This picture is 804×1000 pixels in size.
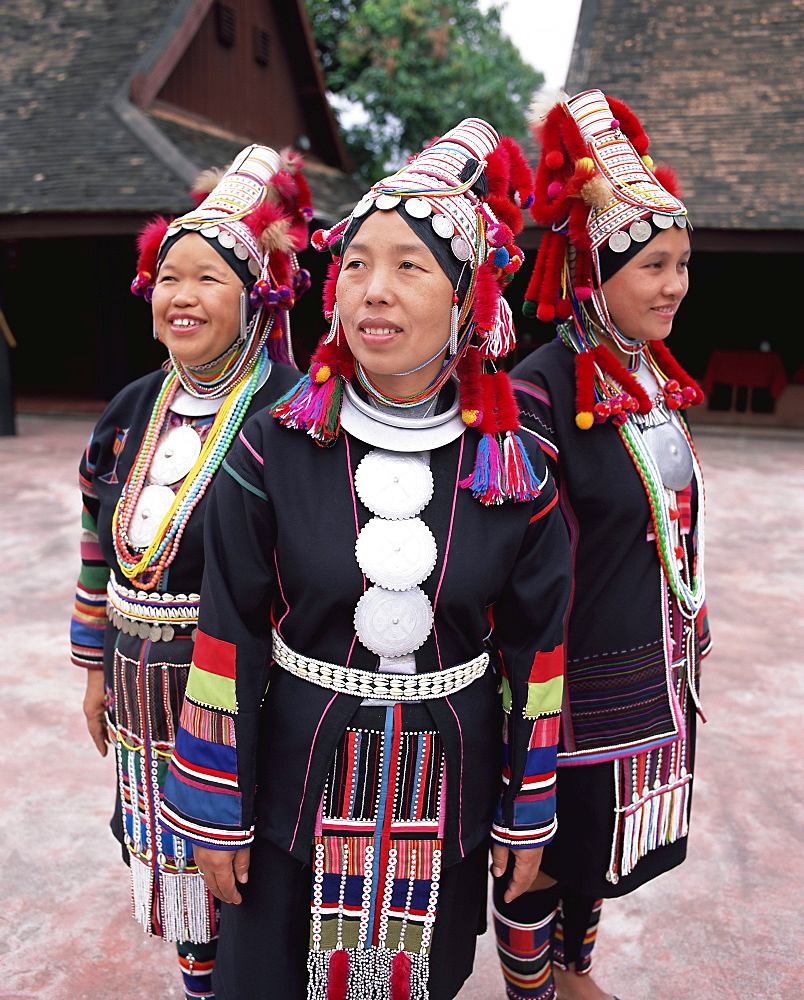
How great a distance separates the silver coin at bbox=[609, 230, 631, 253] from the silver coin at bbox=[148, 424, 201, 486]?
108 centimetres

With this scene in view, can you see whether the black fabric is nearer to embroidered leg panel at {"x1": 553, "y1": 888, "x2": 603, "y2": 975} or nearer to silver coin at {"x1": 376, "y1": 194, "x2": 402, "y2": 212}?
embroidered leg panel at {"x1": 553, "y1": 888, "x2": 603, "y2": 975}

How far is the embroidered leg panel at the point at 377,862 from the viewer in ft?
4.95

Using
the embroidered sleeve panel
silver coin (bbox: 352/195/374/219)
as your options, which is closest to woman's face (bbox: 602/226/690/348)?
silver coin (bbox: 352/195/374/219)

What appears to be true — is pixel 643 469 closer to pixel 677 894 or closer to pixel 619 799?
pixel 619 799

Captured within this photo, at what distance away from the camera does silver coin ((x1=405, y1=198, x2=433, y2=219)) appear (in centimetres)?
143

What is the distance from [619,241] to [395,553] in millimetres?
980

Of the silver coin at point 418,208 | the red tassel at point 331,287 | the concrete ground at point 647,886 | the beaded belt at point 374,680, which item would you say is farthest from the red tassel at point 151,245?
the concrete ground at point 647,886

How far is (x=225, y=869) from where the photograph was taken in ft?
5.00

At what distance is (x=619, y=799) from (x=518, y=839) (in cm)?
47

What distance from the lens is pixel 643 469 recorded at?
6.41 feet

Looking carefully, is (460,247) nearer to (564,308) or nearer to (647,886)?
(564,308)

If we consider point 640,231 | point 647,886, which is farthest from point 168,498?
point 647,886

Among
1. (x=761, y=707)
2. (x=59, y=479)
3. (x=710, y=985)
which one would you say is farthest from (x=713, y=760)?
(x=59, y=479)

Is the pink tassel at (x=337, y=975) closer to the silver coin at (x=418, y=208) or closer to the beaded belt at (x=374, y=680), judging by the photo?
the beaded belt at (x=374, y=680)
